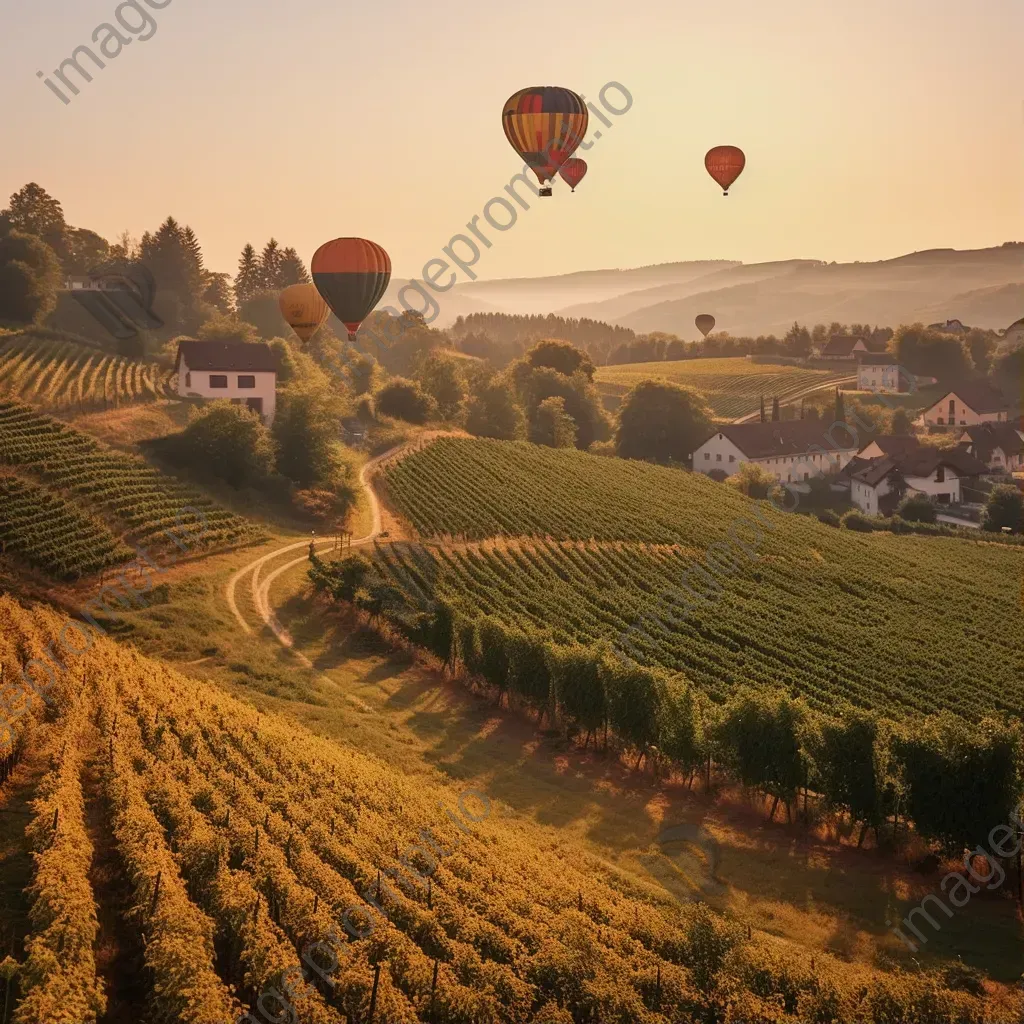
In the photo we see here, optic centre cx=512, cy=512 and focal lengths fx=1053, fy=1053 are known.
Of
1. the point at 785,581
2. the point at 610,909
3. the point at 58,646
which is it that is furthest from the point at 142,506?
the point at 610,909

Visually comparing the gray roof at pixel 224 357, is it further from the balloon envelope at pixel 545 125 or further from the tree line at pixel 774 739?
the tree line at pixel 774 739

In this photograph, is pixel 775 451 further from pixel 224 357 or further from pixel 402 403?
pixel 224 357

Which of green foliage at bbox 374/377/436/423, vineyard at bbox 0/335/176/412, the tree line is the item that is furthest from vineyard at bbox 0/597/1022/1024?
green foliage at bbox 374/377/436/423

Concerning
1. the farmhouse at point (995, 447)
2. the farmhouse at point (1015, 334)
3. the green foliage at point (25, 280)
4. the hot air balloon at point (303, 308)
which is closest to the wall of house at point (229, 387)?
the hot air balloon at point (303, 308)

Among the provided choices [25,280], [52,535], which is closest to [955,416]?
[25,280]

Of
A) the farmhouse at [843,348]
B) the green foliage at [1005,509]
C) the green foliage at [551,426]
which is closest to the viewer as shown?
the green foliage at [1005,509]

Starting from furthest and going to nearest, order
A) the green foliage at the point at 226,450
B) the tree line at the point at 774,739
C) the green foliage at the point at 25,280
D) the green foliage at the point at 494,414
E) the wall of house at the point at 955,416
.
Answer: the wall of house at the point at 955,416 < the green foliage at the point at 494,414 < the green foliage at the point at 25,280 < the green foliage at the point at 226,450 < the tree line at the point at 774,739
